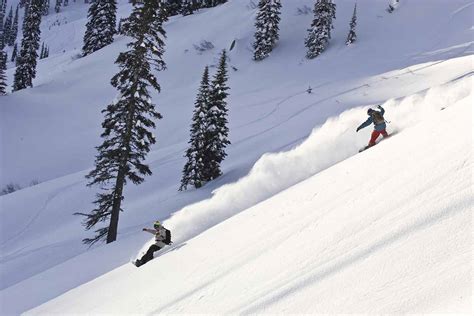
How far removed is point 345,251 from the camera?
683 centimetres

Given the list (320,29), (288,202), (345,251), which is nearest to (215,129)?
(288,202)

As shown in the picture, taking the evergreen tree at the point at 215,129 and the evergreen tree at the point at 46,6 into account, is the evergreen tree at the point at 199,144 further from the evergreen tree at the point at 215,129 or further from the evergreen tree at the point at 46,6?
the evergreen tree at the point at 46,6

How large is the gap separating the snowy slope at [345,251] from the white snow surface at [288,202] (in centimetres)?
3

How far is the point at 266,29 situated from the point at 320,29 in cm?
714

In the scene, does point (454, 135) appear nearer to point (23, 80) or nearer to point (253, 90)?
point (253, 90)

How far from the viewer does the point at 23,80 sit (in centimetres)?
5288

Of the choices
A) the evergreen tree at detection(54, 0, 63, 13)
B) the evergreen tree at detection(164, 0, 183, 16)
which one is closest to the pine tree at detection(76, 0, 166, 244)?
the evergreen tree at detection(164, 0, 183, 16)

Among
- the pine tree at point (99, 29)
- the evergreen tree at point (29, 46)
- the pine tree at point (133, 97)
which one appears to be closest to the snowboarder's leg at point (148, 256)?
the pine tree at point (133, 97)

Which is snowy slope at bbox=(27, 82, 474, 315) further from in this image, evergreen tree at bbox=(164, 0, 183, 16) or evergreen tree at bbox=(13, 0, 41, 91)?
evergreen tree at bbox=(164, 0, 183, 16)

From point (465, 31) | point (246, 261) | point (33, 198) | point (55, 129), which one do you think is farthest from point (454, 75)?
point (55, 129)

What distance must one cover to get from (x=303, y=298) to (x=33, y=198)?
94.5 ft

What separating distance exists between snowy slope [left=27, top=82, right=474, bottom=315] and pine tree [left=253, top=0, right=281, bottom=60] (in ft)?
137

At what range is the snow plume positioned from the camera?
15070 millimetres

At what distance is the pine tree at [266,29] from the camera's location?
51.6 m
